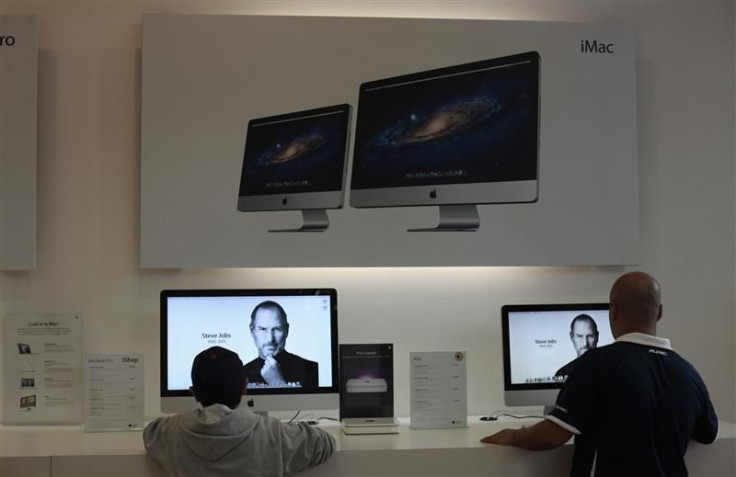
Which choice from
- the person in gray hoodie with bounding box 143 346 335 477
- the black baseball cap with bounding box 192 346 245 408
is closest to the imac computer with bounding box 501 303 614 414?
the person in gray hoodie with bounding box 143 346 335 477

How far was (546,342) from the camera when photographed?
3.13 m

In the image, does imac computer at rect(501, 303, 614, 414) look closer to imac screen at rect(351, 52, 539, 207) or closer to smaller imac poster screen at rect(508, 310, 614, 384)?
smaller imac poster screen at rect(508, 310, 614, 384)

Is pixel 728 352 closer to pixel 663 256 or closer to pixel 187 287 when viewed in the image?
pixel 663 256

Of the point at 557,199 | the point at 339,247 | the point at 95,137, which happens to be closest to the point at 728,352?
the point at 557,199

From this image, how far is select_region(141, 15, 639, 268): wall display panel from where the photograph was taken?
3.23 meters

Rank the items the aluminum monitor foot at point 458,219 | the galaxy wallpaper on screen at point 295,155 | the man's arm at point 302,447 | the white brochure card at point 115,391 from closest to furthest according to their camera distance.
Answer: the man's arm at point 302,447, the white brochure card at point 115,391, the galaxy wallpaper on screen at point 295,155, the aluminum monitor foot at point 458,219

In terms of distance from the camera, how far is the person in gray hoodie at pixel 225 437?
2.36 m

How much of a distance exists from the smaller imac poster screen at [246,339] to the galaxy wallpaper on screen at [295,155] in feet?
1.44

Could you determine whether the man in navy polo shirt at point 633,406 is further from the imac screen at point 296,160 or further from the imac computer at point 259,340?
the imac screen at point 296,160

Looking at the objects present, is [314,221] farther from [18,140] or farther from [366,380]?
[18,140]

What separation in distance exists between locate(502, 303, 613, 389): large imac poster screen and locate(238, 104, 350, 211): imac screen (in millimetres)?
812

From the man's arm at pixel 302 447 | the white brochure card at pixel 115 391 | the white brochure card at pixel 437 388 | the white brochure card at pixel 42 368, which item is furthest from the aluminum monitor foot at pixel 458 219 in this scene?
the white brochure card at pixel 42 368

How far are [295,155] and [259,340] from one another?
688mm

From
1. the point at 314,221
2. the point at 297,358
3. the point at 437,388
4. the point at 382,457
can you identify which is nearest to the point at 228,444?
the point at 382,457
